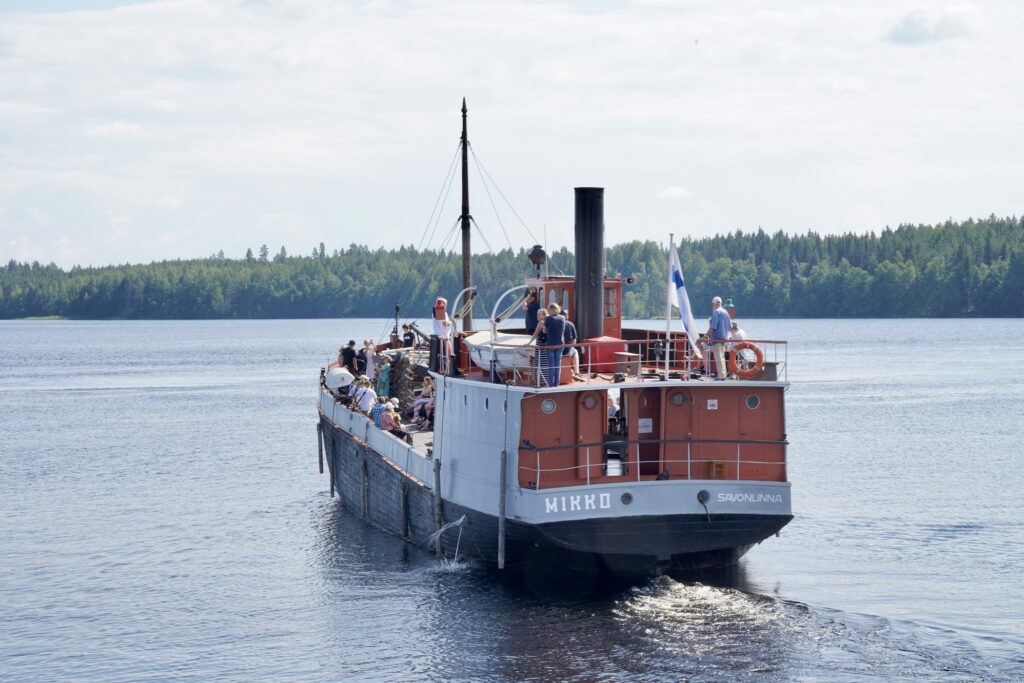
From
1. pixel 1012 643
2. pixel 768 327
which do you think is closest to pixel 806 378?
pixel 1012 643

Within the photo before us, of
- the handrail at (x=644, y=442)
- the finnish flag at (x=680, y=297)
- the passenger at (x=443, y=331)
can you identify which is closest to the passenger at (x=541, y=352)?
the handrail at (x=644, y=442)

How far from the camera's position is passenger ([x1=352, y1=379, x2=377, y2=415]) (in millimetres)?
37094

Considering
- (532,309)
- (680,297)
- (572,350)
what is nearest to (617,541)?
(572,350)

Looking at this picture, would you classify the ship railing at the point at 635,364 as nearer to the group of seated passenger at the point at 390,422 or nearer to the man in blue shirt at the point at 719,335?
the man in blue shirt at the point at 719,335

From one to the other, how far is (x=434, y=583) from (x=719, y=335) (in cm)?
855

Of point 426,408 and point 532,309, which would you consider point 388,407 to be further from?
point 532,309

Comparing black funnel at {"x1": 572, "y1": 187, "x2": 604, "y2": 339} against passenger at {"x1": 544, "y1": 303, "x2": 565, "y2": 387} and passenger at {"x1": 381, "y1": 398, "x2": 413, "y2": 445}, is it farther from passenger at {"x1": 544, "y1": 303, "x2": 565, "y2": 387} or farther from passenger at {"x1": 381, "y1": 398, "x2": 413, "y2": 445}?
passenger at {"x1": 381, "y1": 398, "x2": 413, "y2": 445}

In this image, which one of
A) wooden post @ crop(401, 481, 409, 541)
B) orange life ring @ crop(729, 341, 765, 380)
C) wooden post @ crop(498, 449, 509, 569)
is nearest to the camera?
orange life ring @ crop(729, 341, 765, 380)

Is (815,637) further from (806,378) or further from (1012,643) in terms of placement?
(806,378)

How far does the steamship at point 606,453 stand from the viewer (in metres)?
24.8

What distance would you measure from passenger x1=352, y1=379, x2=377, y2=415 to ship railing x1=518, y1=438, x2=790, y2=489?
38.7 feet

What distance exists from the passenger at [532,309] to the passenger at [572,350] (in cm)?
214

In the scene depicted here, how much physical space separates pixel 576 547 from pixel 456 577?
457cm

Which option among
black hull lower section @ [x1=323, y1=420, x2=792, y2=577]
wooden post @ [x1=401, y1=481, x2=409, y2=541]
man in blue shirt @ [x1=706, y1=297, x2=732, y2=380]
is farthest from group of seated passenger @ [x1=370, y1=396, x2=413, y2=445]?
man in blue shirt @ [x1=706, y1=297, x2=732, y2=380]
